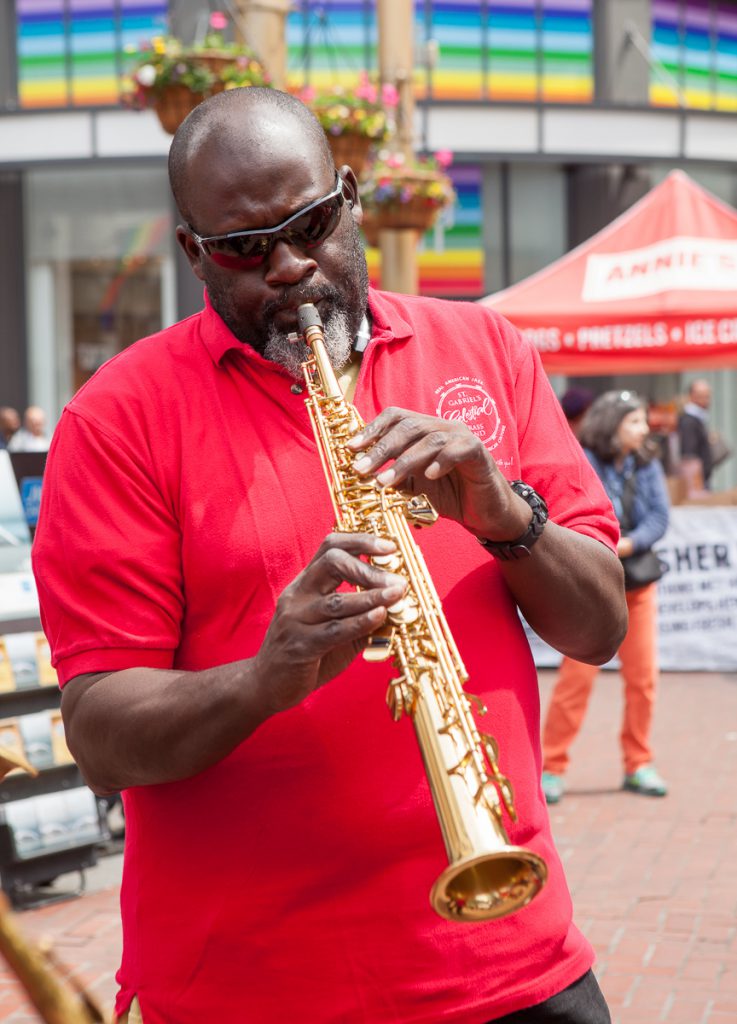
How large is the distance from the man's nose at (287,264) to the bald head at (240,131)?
0.11m

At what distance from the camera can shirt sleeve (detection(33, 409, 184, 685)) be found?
1897 mm

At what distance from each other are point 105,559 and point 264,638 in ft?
0.82

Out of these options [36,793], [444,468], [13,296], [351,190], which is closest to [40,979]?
[444,468]

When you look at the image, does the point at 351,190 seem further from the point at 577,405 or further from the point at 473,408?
the point at 577,405

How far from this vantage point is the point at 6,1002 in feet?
15.5

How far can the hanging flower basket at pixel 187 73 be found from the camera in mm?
6828

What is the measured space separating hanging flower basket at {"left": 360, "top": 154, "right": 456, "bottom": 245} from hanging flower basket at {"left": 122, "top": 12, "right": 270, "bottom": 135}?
109 inches

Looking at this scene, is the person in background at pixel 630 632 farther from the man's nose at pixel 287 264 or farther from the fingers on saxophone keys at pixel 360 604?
the fingers on saxophone keys at pixel 360 604

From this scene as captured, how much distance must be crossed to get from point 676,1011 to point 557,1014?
274cm

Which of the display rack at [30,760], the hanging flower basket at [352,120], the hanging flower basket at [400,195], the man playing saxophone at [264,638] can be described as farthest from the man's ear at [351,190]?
the hanging flower basket at [400,195]

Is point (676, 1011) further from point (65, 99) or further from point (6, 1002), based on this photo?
point (65, 99)

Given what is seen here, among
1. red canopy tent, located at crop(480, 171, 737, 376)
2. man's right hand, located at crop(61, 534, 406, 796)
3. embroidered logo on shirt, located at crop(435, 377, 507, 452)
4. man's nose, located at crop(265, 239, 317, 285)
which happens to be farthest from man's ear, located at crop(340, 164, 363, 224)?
red canopy tent, located at crop(480, 171, 737, 376)

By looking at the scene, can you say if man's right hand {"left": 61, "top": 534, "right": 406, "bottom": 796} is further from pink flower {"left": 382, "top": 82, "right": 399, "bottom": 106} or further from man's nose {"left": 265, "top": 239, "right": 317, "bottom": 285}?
pink flower {"left": 382, "top": 82, "right": 399, "bottom": 106}

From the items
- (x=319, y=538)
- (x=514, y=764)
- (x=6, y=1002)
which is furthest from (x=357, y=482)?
(x=6, y=1002)
